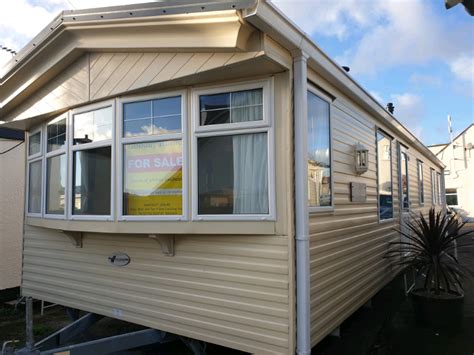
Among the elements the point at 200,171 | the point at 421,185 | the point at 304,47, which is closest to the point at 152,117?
the point at 200,171

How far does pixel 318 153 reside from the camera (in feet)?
13.6

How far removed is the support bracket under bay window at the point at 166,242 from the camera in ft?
12.8

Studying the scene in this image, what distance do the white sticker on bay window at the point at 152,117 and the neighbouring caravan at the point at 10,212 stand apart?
3.50m

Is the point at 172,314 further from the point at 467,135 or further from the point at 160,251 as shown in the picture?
the point at 467,135

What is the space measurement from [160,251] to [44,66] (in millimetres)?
2609

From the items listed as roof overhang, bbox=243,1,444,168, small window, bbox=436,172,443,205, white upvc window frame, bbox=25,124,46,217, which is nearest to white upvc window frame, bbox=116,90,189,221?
roof overhang, bbox=243,1,444,168

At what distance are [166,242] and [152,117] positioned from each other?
120cm

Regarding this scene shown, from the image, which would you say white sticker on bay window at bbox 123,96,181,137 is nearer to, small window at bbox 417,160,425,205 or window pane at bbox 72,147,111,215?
window pane at bbox 72,147,111,215

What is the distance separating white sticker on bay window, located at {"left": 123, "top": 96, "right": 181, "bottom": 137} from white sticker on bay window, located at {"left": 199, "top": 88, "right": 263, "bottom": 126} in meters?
0.28

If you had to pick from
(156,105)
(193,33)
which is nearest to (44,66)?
(156,105)

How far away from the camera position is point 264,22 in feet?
9.93

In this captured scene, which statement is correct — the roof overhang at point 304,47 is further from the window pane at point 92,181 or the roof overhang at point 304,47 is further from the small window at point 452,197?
the small window at point 452,197

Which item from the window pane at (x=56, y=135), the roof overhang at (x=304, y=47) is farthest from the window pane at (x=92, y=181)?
the roof overhang at (x=304, y=47)

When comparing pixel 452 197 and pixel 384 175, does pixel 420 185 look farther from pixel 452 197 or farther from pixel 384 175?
pixel 452 197
